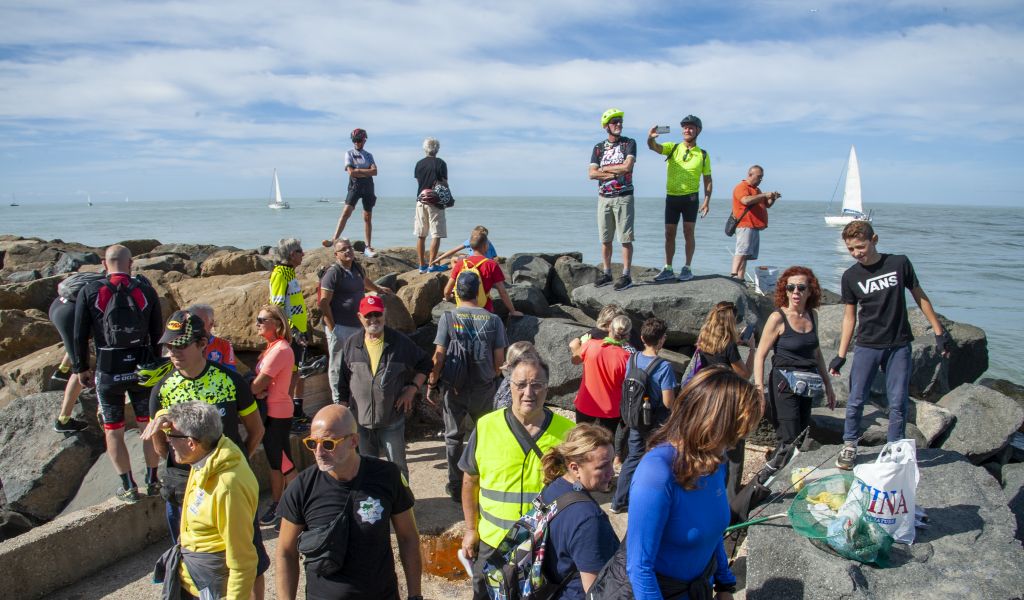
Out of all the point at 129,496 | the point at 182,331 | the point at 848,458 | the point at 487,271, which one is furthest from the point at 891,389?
the point at 129,496

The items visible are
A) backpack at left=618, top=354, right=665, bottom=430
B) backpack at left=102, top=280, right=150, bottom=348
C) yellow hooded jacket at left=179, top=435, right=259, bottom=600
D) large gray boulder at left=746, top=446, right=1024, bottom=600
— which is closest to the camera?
yellow hooded jacket at left=179, top=435, right=259, bottom=600

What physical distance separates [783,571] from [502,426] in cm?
190

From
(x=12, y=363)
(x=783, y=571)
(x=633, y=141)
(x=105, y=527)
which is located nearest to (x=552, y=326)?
(x=633, y=141)

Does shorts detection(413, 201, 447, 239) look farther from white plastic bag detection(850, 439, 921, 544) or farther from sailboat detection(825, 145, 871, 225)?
sailboat detection(825, 145, 871, 225)

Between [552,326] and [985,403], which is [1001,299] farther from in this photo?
[552,326]

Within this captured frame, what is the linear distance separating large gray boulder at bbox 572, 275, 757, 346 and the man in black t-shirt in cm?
540

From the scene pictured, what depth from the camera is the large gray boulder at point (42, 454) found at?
579cm

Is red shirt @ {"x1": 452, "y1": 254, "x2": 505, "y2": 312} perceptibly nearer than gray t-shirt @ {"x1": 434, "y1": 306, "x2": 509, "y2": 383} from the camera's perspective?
No

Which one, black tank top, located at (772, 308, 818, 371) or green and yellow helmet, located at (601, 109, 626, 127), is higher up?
green and yellow helmet, located at (601, 109, 626, 127)

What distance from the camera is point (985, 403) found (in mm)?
6828

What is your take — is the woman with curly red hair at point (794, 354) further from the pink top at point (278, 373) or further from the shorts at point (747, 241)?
the shorts at point (747, 241)

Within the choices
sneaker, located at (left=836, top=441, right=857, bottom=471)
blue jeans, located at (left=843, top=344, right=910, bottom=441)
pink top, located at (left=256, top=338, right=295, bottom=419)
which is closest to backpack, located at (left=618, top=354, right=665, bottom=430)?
sneaker, located at (left=836, top=441, right=857, bottom=471)

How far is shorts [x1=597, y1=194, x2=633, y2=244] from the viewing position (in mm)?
8250

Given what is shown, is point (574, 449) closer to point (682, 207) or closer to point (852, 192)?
point (682, 207)
